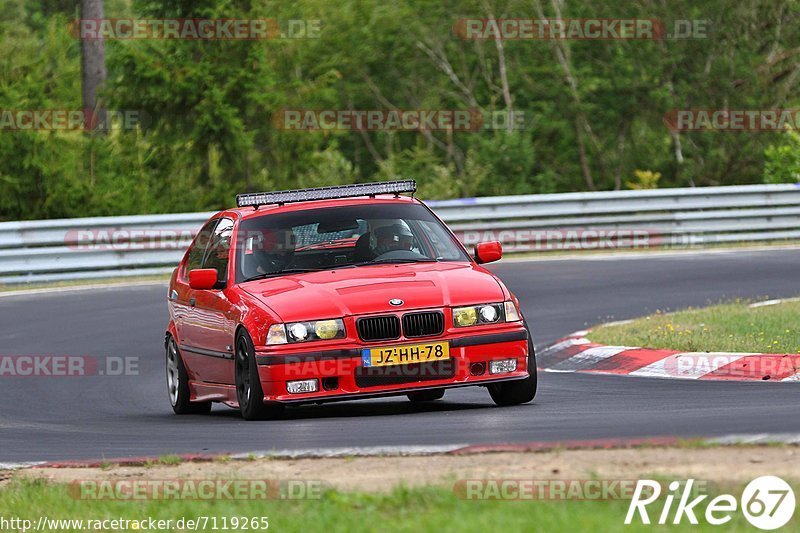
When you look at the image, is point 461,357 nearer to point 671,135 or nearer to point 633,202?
point 633,202

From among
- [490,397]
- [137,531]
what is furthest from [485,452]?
[490,397]

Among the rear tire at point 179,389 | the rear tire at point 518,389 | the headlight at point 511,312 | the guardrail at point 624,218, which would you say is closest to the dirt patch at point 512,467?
the headlight at point 511,312

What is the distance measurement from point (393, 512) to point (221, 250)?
566 cm

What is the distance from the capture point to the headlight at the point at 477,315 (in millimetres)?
10016

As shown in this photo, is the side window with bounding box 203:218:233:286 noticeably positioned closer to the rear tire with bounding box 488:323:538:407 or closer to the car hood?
the car hood

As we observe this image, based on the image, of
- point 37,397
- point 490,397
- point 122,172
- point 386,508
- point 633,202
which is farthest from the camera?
point 122,172

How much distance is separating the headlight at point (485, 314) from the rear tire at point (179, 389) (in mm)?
2651

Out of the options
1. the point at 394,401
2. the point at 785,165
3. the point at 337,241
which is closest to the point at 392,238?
the point at 337,241

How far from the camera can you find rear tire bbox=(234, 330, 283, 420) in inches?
394

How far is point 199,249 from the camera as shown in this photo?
12383 millimetres

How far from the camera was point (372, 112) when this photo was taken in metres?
42.5

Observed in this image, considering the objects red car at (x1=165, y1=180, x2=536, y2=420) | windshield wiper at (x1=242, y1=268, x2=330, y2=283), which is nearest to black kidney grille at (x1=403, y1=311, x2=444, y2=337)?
red car at (x1=165, y1=180, x2=536, y2=420)

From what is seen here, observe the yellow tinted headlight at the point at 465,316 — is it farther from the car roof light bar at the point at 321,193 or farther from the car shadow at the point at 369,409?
the car roof light bar at the point at 321,193

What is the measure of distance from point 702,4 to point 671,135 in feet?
10.5
